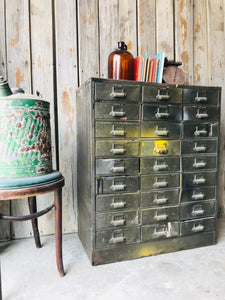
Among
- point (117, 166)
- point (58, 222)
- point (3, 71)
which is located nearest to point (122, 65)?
point (117, 166)

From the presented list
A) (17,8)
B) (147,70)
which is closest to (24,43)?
(17,8)

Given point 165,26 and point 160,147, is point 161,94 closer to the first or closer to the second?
point 160,147

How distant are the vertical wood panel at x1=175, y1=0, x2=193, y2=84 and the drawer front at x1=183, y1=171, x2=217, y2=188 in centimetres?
107

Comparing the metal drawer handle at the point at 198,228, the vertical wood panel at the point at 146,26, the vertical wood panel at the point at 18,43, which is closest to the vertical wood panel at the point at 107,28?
the vertical wood panel at the point at 146,26

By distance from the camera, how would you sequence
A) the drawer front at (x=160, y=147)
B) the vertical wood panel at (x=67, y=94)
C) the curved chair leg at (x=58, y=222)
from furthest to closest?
the vertical wood panel at (x=67, y=94), the drawer front at (x=160, y=147), the curved chair leg at (x=58, y=222)

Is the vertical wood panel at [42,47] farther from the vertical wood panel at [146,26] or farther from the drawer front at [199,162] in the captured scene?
the drawer front at [199,162]

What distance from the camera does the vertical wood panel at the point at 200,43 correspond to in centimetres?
226

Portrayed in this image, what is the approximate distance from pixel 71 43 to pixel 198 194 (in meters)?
1.69

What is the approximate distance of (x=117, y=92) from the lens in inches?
58.3

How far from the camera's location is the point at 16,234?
1.91 m

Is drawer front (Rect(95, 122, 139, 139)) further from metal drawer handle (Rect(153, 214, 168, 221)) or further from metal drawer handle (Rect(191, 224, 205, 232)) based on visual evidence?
metal drawer handle (Rect(191, 224, 205, 232))

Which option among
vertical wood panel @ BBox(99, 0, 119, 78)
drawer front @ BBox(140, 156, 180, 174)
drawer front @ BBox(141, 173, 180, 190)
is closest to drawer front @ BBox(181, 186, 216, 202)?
drawer front @ BBox(141, 173, 180, 190)

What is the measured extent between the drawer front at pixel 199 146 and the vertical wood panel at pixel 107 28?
999 millimetres

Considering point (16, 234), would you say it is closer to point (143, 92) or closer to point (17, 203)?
point (17, 203)
